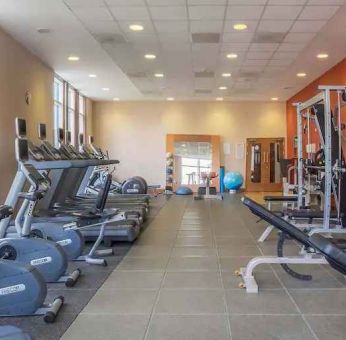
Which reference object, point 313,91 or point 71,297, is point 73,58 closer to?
point 313,91

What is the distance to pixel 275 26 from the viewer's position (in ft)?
22.0

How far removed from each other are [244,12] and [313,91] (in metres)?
5.92

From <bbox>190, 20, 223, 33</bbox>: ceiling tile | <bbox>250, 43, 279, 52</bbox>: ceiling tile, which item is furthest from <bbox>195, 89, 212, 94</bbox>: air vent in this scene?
<bbox>190, 20, 223, 33</bbox>: ceiling tile

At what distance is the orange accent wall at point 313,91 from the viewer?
9219 millimetres

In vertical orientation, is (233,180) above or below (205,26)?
below

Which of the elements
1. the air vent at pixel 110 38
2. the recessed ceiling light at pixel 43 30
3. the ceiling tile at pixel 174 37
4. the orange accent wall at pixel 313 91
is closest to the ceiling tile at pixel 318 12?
the ceiling tile at pixel 174 37

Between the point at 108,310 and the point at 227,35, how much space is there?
531cm

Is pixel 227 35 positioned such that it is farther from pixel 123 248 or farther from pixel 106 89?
pixel 106 89

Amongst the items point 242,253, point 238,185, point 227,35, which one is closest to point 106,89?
point 238,185

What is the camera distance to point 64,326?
2842 millimetres

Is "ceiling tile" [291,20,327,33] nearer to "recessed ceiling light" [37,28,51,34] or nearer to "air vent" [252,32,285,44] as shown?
"air vent" [252,32,285,44]

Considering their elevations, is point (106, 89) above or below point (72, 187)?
above

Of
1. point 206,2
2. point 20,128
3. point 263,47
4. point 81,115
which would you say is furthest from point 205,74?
point 20,128

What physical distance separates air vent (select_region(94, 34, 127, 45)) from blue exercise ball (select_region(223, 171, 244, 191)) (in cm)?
735
